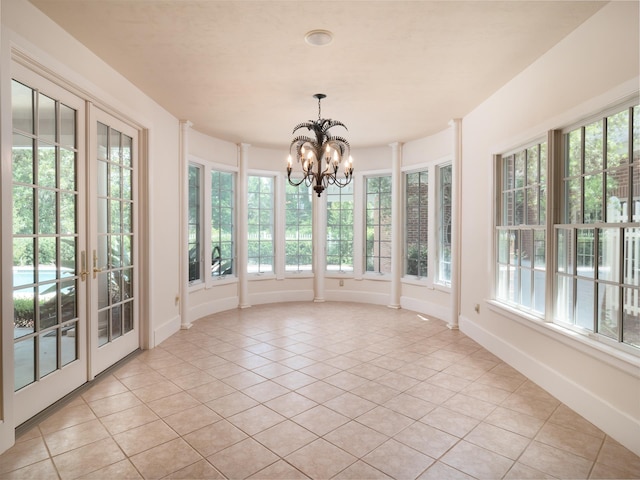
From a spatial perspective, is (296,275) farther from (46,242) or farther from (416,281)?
(46,242)

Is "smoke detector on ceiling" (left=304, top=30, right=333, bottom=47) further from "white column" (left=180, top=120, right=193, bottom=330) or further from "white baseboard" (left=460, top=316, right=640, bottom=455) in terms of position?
"white baseboard" (left=460, top=316, right=640, bottom=455)

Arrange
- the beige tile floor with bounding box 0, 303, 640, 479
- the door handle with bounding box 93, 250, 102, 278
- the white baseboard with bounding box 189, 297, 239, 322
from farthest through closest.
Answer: the white baseboard with bounding box 189, 297, 239, 322
the door handle with bounding box 93, 250, 102, 278
the beige tile floor with bounding box 0, 303, 640, 479

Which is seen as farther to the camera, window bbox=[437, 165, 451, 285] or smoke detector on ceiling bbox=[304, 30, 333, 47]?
window bbox=[437, 165, 451, 285]

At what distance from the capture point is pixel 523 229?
371 cm

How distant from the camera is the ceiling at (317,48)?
2.62 metres

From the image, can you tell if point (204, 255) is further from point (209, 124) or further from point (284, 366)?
point (284, 366)

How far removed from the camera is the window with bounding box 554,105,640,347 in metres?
2.47

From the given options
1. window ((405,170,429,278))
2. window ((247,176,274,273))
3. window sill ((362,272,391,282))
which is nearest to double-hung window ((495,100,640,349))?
window ((405,170,429,278))

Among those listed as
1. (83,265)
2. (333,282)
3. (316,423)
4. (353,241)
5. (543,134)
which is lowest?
(316,423)

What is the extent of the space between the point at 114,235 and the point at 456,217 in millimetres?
4005

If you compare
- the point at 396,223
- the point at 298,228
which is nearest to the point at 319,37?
the point at 396,223

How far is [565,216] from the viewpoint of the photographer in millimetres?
3129

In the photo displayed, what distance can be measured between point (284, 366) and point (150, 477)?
179 cm

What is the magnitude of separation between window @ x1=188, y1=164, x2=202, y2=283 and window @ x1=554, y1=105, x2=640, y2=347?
183 inches
